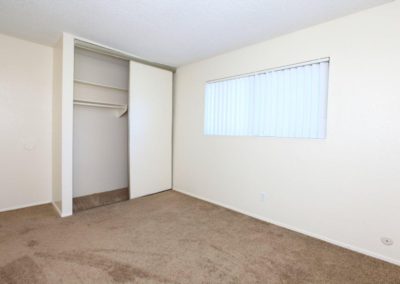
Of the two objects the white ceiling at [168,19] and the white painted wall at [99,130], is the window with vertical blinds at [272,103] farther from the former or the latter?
the white painted wall at [99,130]

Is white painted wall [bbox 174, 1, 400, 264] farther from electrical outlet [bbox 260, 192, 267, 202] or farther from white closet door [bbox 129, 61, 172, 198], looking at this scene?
white closet door [bbox 129, 61, 172, 198]

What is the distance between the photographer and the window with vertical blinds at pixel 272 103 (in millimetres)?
2475

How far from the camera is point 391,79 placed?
1.96 meters

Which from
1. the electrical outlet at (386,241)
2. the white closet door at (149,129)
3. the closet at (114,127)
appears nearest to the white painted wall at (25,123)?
the closet at (114,127)

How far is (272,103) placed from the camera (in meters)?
2.85

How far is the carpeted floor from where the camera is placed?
175 centimetres

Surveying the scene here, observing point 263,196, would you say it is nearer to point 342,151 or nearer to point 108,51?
point 342,151

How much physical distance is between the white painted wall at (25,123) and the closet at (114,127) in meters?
0.21

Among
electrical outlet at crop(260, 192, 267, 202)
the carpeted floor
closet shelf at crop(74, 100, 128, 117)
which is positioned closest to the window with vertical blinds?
electrical outlet at crop(260, 192, 267, 202)

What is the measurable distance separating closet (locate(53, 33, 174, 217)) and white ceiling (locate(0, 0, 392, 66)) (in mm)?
433

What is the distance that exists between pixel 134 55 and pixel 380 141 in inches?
137

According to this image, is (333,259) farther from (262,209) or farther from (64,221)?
(64,221)

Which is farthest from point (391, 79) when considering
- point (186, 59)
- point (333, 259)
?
point (186, 59)

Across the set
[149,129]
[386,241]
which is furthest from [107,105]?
[386,241]
